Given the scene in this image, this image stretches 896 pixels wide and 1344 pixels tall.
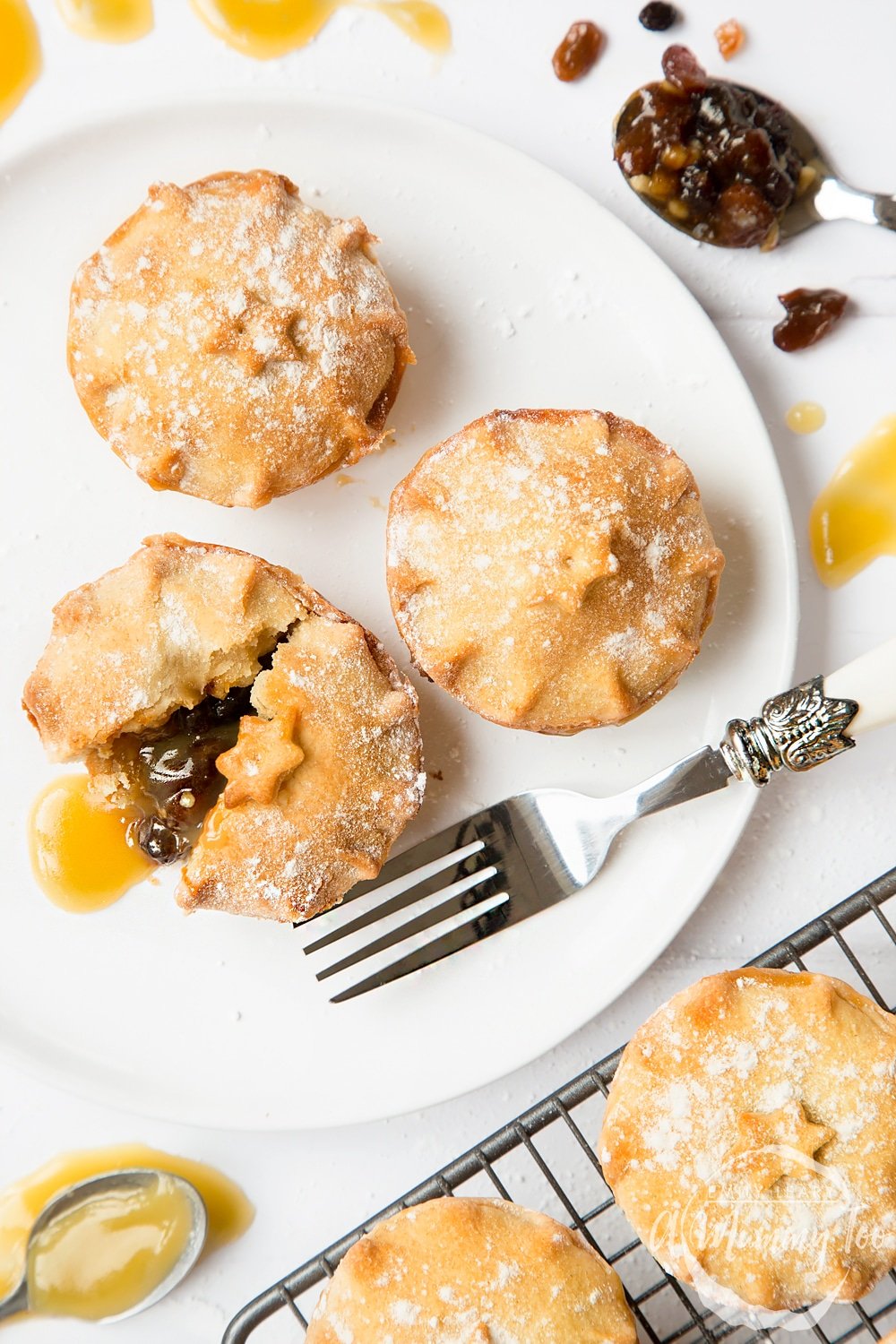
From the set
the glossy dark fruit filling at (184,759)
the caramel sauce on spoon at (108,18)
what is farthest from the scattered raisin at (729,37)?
the glossy dark fruit filling at (184,759)

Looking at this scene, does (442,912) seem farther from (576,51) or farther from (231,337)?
(576,51)

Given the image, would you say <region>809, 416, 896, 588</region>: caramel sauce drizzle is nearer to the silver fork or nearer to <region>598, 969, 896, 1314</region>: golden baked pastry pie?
the silver fork

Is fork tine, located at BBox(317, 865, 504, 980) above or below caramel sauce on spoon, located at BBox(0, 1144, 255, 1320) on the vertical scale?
above

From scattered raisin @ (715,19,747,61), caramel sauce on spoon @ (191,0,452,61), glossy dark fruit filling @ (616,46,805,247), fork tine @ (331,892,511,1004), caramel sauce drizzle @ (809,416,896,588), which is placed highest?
caramel sauce on spoon @ (191,0,452,61)

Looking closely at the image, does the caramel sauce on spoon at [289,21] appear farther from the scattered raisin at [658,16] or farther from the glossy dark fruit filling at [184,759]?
the glossy dark fruit filling at [184,759]

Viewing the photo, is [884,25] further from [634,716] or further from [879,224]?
[634,716]

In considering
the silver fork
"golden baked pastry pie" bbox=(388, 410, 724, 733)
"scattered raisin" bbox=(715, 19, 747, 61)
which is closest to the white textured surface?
"scattered raisin" bbox=(715, 19, 747, 61)

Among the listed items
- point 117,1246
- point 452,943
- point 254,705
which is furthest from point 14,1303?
point 254,705
